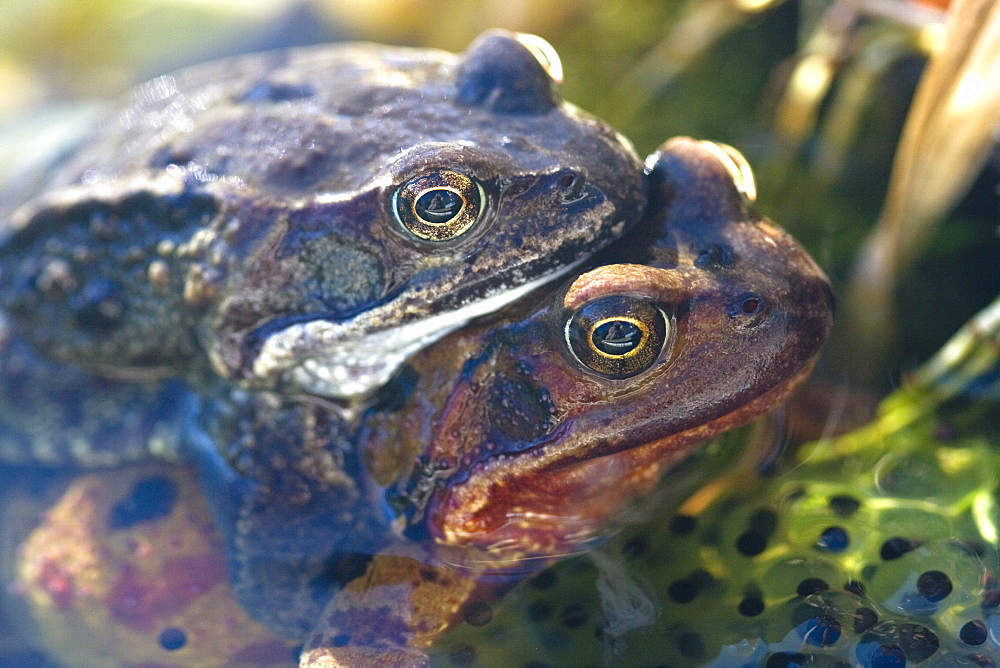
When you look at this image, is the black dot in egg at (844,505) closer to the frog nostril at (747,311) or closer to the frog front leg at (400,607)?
the frog nostril at (747,311)

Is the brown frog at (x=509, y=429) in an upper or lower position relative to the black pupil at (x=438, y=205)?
lower

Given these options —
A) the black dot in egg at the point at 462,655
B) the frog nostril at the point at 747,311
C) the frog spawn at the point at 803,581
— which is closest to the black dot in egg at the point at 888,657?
the frog spawn at the point at 803,581

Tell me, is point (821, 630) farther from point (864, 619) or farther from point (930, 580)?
point (930, 580)

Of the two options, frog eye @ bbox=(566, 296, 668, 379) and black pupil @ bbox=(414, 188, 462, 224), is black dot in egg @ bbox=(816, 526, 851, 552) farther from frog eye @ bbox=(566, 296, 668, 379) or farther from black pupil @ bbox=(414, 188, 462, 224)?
black pupil @ bbox=(414, 188, 462, 224)

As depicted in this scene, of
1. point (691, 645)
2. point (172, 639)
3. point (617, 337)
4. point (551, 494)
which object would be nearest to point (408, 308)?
point (617, 337)

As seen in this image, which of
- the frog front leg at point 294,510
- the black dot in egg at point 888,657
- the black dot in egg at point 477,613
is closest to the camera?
the black dot in egg at point 888,657

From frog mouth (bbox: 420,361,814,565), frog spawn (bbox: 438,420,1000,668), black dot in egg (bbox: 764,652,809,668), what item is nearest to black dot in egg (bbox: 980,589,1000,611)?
frog spawn (bbox: 438,420,1000,668)

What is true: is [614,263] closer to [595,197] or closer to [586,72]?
[595,197]
